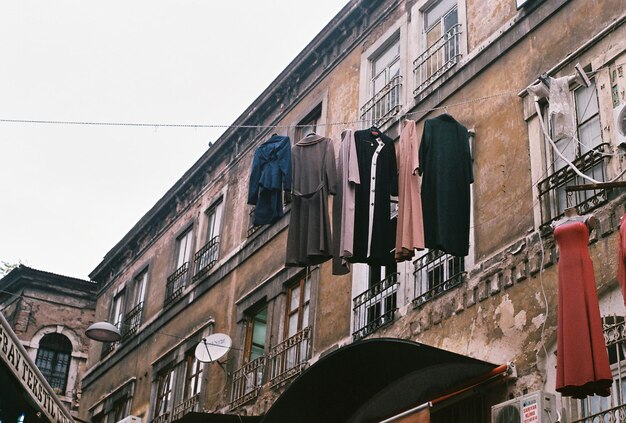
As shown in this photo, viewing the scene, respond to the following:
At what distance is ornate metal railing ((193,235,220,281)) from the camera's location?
19.5 meters

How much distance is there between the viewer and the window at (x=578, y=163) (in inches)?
403

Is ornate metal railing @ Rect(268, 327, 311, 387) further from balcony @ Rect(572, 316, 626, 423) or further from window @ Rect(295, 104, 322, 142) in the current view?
balcony @ Rect(572, 316, 626, 423)

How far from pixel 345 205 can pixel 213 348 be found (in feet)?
23.7

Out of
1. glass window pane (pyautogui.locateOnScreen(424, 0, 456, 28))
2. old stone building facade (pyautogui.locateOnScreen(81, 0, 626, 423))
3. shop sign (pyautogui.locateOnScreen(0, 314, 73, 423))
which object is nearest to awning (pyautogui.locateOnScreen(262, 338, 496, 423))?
old stone building facade (pyautogui.locateOnScreen(81, 0, 626, 423))

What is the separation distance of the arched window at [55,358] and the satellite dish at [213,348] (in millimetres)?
12350

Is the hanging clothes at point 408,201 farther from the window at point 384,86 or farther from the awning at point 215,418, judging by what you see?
the awning at point 215,418

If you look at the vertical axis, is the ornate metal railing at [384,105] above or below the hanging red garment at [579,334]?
above

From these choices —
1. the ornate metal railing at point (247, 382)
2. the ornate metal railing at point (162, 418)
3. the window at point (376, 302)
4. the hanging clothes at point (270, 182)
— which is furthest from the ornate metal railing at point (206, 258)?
the hanging clothes at point (270, 182)

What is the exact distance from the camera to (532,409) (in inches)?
363

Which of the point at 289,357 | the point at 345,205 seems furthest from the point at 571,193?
the point at 289,357

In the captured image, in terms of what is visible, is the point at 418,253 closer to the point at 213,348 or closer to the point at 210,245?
the point at 213,348

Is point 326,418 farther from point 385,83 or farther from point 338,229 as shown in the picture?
point 385,83

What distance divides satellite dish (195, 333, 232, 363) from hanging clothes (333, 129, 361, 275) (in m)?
6.60

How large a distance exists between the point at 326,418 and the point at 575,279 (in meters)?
5.94
